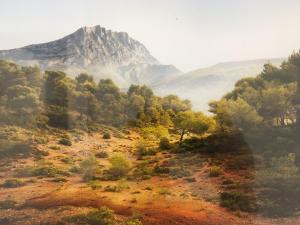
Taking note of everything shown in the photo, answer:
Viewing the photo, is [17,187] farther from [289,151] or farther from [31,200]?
[289,151]

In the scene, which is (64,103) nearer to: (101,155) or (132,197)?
(101,155)

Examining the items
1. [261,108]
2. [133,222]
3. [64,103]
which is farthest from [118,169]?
[64,103]

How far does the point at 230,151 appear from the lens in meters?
41.7

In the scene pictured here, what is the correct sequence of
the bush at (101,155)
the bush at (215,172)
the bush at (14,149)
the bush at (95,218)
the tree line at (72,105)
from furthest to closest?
the tree line at (72,105), the bush at (101,155), the bush at (14,149), the bush at (215,172), the bush at (95,218)

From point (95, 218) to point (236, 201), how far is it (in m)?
10.3

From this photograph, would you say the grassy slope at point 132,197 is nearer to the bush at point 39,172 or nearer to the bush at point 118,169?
the bush at point 39,172

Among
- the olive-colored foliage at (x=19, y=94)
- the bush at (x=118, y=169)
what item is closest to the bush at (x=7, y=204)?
the bush at (x=118, y=169)

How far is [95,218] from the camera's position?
20.5 m

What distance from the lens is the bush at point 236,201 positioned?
23.5m

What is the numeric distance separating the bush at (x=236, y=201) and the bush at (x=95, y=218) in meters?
8.22

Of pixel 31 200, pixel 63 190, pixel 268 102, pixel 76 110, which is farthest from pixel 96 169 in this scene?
pixel 76 110

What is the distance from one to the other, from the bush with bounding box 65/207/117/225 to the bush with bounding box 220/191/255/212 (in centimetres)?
822

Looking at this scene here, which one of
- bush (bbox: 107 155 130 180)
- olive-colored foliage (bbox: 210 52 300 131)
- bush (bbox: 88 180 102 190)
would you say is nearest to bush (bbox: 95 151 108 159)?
bush (bbox: 107 155 130 180)

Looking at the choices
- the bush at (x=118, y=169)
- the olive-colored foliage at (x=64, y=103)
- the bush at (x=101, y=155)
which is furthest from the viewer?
the olive-colored foliage at (x=64, y=103)
